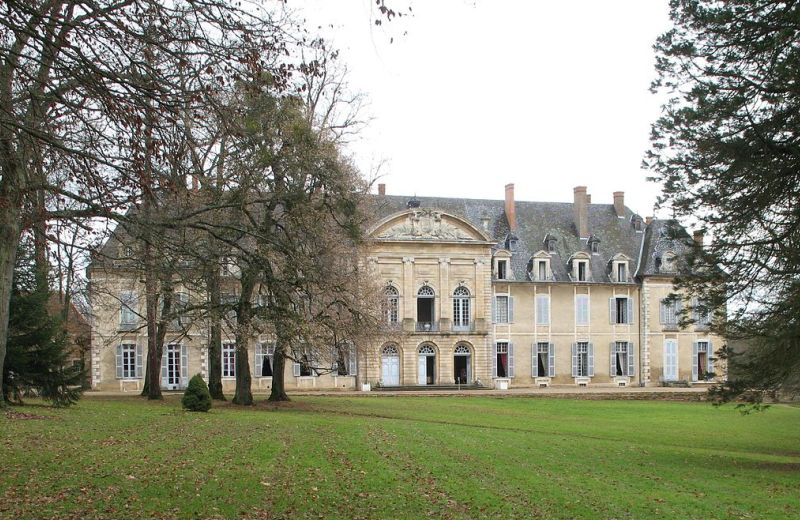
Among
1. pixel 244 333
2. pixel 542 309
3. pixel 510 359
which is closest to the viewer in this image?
pixel 244 333

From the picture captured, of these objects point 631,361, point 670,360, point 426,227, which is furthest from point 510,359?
point 670,360

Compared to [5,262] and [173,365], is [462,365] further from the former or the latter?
[5,262]

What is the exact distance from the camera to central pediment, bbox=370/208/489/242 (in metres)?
40.1

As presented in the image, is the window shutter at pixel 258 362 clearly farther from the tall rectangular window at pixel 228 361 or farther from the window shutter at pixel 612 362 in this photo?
the window shutter at pixel 612 362

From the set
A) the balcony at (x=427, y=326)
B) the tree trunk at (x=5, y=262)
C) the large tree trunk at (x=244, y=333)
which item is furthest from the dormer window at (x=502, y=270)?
the tree trunk at (x=5, y=262)

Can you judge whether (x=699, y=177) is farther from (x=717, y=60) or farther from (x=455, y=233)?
(x=455, y=233)

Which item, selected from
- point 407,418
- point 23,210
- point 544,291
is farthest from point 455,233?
point 23,210

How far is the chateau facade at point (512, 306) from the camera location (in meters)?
39.4

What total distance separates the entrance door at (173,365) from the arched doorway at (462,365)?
41.1ft

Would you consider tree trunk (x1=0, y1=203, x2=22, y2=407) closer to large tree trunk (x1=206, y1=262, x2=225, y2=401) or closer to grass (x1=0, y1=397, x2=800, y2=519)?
grass (x1=0, y1=397, x2=800, y2=519)

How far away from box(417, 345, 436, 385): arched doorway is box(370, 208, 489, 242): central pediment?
17.1ft

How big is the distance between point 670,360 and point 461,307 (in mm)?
11136

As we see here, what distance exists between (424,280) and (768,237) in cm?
2682

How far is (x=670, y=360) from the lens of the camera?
43.6 metres
